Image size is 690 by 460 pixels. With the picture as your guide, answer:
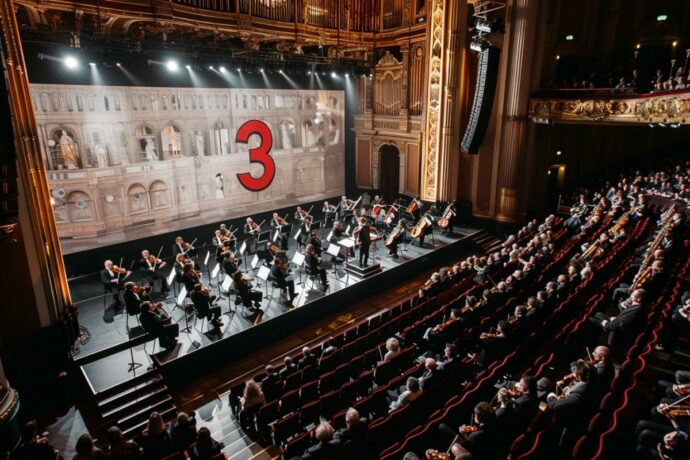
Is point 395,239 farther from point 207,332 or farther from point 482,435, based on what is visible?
point 482,435

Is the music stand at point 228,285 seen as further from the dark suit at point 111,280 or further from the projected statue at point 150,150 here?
the projected statue at point 150,150

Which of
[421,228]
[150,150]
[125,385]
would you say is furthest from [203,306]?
[421,228]

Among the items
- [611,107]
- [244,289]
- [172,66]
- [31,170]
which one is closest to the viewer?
[31,170]

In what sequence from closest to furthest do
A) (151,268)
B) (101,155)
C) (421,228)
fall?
1. (151,268)
2. (101,155)
3. (421,228)

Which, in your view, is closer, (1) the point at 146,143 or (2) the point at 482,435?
(2) the point at 482,435

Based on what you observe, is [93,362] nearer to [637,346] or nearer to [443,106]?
[637,346]

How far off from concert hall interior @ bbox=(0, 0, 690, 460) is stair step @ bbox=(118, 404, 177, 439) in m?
0.02

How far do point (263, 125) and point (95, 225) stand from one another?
5999mm

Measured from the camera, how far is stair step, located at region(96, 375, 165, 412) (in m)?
6.77

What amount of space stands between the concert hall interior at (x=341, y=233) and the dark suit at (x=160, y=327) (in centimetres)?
5

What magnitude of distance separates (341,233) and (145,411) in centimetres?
641

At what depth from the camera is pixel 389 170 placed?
1758cm

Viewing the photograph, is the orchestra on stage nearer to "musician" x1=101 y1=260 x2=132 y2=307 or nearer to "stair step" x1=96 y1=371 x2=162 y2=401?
"musician" x1=101 y1=260 x2=132 y2=307

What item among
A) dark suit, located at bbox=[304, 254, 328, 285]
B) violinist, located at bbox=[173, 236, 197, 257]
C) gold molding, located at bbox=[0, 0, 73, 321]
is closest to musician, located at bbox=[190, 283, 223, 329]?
gold molding, located at bbox=[0, 0, 73, 321]
